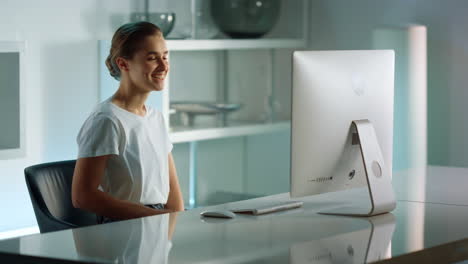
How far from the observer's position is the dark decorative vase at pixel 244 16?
4.86 metres

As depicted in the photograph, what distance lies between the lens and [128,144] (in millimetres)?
2645

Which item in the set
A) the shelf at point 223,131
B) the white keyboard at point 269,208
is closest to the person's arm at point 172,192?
the white keyboard at point 269,208

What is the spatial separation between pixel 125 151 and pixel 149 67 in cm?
27

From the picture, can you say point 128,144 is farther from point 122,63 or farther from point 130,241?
point 130,241

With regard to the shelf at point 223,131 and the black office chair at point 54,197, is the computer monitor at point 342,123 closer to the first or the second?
the black office chair at point 54,197

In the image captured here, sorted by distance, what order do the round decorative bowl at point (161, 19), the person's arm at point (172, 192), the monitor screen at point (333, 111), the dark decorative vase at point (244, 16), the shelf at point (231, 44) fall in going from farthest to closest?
the dark decorative vase at point (244, 16) < the shelf at point (231, 44) < the round decorative bowl at point (161, 19) < the person's arm at point (172, 192) < the monitor screen at point (333, 111)

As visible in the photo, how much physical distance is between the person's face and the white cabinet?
2063 mm

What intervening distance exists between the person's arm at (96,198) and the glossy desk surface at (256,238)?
185 mm

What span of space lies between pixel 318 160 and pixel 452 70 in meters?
2.60

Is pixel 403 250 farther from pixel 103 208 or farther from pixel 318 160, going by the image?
pixel 103 208

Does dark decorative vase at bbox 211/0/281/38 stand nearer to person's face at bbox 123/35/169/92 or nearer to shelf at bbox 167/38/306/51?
shelf at bbox 167/38/306/51

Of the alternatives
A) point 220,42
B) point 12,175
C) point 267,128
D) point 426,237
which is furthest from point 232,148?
point 426,237

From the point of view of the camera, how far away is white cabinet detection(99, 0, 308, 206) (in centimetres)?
498

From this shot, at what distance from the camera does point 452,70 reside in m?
4.77
